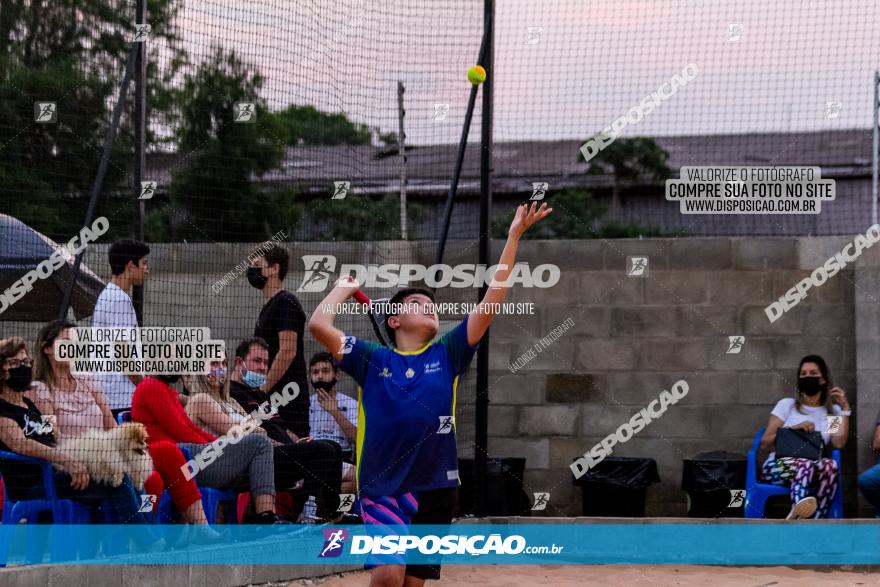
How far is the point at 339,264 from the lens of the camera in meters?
9.04

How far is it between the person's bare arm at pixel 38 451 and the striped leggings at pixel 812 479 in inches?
187

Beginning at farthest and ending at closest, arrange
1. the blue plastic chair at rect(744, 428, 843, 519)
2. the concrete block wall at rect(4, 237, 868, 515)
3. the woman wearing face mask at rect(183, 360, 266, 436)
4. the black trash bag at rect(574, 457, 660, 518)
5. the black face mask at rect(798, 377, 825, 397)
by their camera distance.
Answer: the concrete block wall at rect(4, 237, 868, 515), the black face mask at rect(798, 377, 825, 397), the black trash bag at rect(574, 457, 660, 518), the blue plastic chair at rect(744, 428, 843, 519), the woman wearing face mask at rect(183, 360, 266, 436)

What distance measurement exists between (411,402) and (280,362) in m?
2.44

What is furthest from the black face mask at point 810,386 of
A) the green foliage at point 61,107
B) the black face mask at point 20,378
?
the green foliage at point 61,107

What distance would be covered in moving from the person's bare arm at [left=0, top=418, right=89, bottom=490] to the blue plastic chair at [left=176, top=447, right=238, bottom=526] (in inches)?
24.2

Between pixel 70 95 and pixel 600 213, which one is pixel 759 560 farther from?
pixel 600 213

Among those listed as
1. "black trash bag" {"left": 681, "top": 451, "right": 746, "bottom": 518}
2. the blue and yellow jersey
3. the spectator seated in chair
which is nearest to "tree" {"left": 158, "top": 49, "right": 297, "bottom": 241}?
the spectator seated in chair

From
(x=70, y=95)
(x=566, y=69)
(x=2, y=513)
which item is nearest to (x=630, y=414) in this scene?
(x=566, y=69)

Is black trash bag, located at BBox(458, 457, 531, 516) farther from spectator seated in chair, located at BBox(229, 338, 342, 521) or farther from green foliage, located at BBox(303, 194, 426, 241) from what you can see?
green foliage, located at BBox(303, 194, 426, 241)

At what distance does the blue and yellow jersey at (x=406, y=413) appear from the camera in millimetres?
4871

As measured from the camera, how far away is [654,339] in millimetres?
9031

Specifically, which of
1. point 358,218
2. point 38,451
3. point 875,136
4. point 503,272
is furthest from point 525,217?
point 358,218

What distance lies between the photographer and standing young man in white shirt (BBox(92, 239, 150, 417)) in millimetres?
6527

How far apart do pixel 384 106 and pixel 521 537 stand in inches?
122
